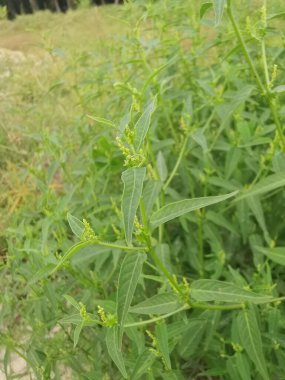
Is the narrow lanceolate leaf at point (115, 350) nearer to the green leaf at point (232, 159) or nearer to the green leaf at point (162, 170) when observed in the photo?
the green leaf at point (162, 170)

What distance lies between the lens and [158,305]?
39.6 inches

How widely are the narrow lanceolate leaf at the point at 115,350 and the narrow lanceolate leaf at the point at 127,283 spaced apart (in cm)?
10

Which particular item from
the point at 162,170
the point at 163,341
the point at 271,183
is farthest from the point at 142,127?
the point at 162,170

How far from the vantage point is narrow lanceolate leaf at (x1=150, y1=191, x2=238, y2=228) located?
31.5 inches

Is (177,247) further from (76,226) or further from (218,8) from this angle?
(218,8)

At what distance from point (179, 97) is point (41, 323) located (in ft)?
3.35

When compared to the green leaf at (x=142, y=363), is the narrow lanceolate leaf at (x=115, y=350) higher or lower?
higher

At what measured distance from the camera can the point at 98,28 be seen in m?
3.56

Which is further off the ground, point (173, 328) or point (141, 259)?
point (141, 259)

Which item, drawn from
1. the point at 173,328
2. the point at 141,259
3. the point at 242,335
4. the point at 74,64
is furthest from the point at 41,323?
the point at 74,64

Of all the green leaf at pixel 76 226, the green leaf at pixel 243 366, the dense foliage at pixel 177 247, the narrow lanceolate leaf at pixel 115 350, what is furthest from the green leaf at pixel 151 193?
the green leaf at pixel 243 366

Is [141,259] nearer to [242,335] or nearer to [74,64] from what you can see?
[242,335]

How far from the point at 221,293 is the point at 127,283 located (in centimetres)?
22

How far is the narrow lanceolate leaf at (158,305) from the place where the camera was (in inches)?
39.2
